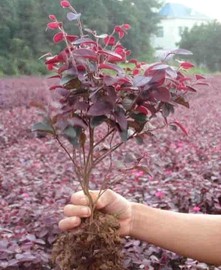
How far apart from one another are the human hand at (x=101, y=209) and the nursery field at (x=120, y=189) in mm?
63

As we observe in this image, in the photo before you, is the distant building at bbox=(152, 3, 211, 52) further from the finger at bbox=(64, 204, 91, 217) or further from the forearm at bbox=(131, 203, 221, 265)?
the finger at bbox=(64, 204, 91, 217)

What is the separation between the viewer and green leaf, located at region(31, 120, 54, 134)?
1.22m

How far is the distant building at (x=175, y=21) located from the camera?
35500 mm

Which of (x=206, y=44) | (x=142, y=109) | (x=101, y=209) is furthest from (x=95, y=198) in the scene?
(x=206, y=44)

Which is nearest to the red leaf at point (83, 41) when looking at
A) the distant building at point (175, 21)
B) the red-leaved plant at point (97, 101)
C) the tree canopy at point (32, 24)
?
the red-leaved plant at point (97, 101)

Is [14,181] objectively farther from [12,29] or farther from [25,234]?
[12,29]

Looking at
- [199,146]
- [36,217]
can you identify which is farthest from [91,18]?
[36,217]

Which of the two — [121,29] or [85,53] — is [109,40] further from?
[85,53]

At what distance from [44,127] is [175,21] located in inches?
1467

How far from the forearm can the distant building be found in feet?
109

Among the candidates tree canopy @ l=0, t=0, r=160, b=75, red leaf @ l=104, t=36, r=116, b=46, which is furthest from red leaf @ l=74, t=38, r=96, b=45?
tree canopy @ l=0, t=0, r=160, b=75

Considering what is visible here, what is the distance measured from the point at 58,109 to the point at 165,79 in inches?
10.2

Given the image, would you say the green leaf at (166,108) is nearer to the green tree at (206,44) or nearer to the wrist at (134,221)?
the wrist at (134,221)

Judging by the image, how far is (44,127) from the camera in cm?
122
